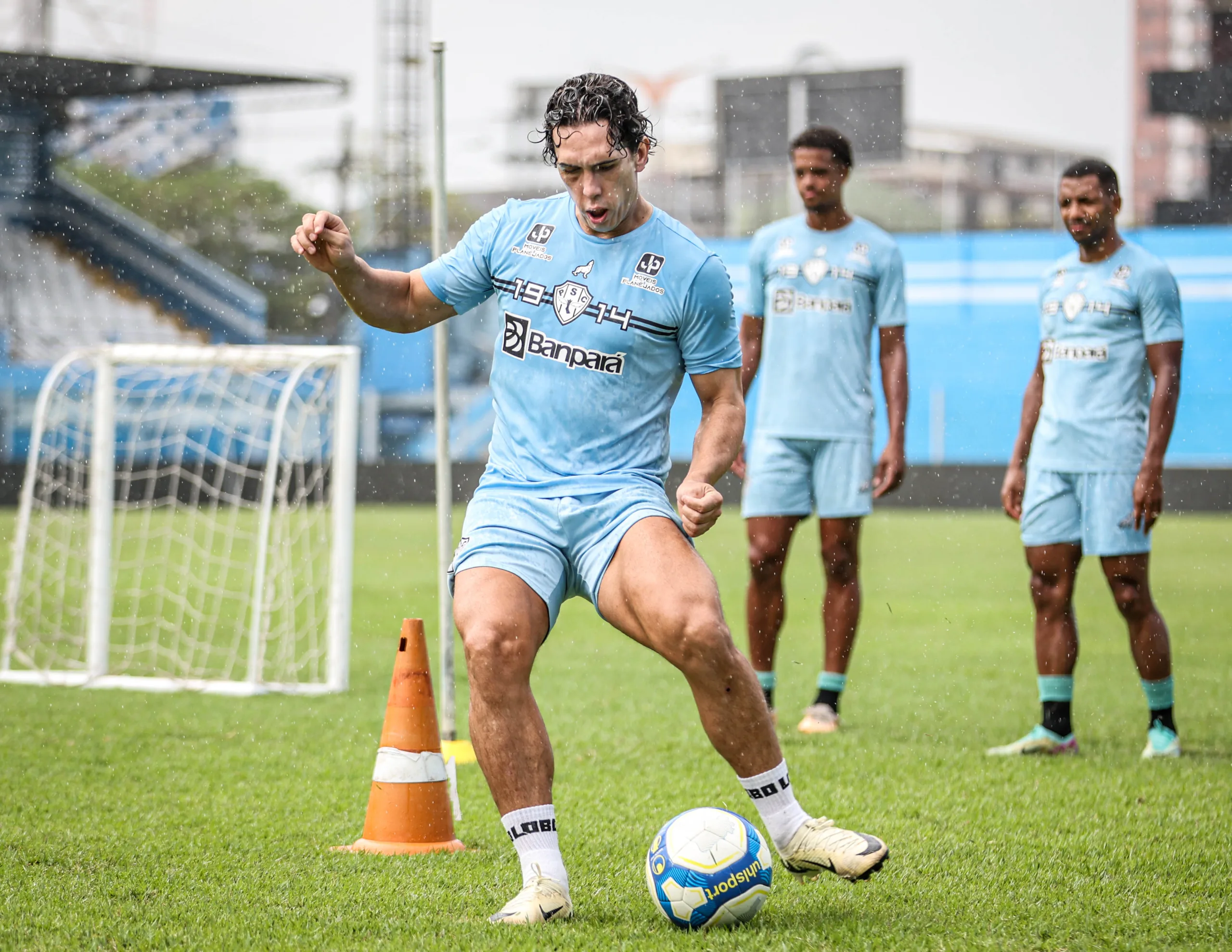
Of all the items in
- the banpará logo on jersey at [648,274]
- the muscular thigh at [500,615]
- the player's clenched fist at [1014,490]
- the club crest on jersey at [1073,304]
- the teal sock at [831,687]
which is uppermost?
the club crest on jersey at [1073,304]

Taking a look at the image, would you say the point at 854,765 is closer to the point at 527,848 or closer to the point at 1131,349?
the point at 1131,349

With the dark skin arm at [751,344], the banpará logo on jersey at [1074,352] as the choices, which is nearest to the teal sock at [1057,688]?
the banpará logo on jersey at [1074,352]

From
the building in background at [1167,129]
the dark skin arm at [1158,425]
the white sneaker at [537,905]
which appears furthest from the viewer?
the building in background at [1167,129]

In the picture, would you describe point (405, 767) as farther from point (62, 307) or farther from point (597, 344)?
point (62, 307)

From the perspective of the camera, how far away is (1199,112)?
1083 centimetres

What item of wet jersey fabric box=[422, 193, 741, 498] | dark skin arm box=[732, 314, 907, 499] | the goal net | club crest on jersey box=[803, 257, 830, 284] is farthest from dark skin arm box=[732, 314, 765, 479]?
wet jersey fabric box=[422, 193, 741, 498]

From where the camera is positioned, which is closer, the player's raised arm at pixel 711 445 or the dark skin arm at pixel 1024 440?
the player's raised arm at pixel 711 445

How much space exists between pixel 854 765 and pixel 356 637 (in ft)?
16.7

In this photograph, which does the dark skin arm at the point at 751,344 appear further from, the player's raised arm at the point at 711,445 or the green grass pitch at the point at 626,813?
the player's raised arm at the point at 711,445

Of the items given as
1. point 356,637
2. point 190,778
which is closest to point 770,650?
point 190,778

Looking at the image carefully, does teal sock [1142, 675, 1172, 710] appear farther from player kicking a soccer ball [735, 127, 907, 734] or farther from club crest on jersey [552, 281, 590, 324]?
club crest on jersey [552, 281, 590, 324]

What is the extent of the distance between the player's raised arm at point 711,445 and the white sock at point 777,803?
616 millimetres

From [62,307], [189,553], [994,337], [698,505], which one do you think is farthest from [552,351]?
[62,307]

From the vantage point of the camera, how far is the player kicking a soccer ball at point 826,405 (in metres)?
6.26
